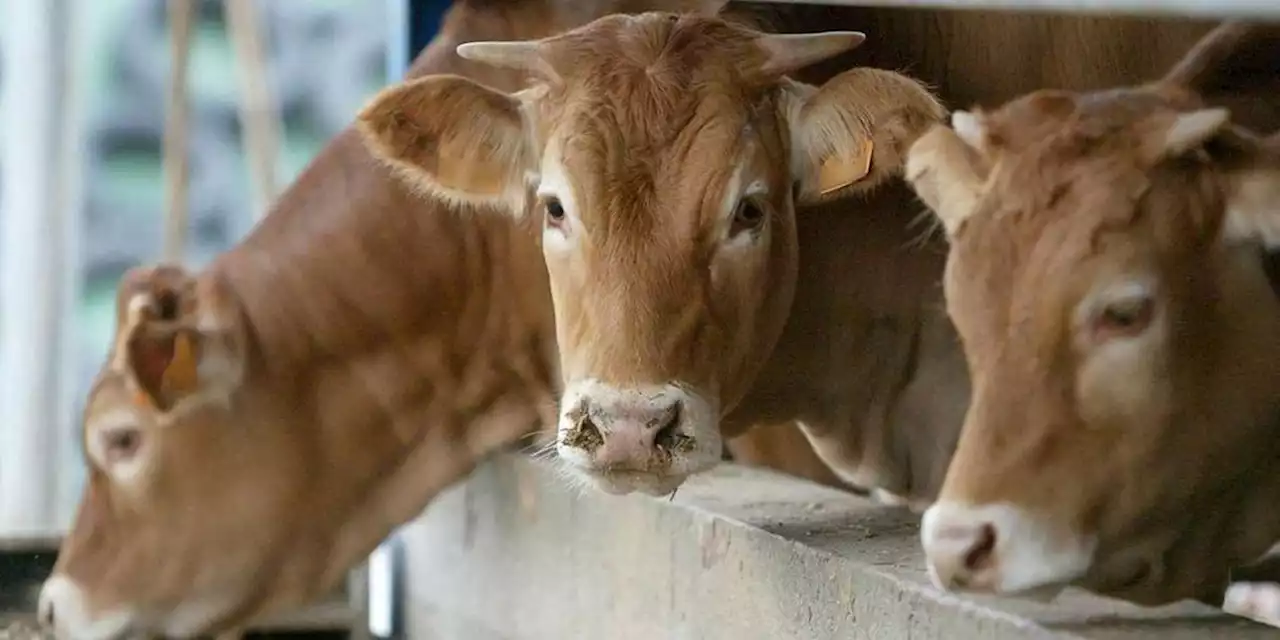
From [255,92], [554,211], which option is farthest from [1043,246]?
[255,92]

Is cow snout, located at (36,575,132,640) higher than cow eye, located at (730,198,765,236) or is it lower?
lower

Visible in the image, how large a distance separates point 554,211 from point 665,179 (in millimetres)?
174

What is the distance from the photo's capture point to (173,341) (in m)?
2.70

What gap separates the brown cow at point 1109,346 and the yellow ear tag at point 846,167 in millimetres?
358

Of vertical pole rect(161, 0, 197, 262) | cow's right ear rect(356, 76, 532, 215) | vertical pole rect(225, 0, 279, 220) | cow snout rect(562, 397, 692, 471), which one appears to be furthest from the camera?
vertical pole rect(225, 0, 279, 220)

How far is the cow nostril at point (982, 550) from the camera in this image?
1.58 m

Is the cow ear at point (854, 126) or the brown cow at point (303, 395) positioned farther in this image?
the brown cow at point (303, 395)

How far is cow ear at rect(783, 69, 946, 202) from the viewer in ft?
6.80

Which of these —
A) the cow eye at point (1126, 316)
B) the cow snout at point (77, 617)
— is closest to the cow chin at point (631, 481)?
the cow eye at point (1126, 316)

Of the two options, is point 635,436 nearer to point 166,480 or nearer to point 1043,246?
point 1043,246

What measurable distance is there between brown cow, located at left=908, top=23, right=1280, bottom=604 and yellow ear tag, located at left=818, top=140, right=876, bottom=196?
358 millimetres

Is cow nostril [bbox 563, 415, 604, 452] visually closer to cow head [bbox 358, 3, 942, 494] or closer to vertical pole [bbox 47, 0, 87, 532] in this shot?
cow head [bbox 358, 3, 942, 494]

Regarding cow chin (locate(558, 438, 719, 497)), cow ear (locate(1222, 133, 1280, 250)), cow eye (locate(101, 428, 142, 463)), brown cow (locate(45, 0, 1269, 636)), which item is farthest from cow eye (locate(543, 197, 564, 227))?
cow eye (locate(101, 428, 142, 463))

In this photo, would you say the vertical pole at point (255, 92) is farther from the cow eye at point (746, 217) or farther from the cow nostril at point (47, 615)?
the cow eye at point (746, 217)
